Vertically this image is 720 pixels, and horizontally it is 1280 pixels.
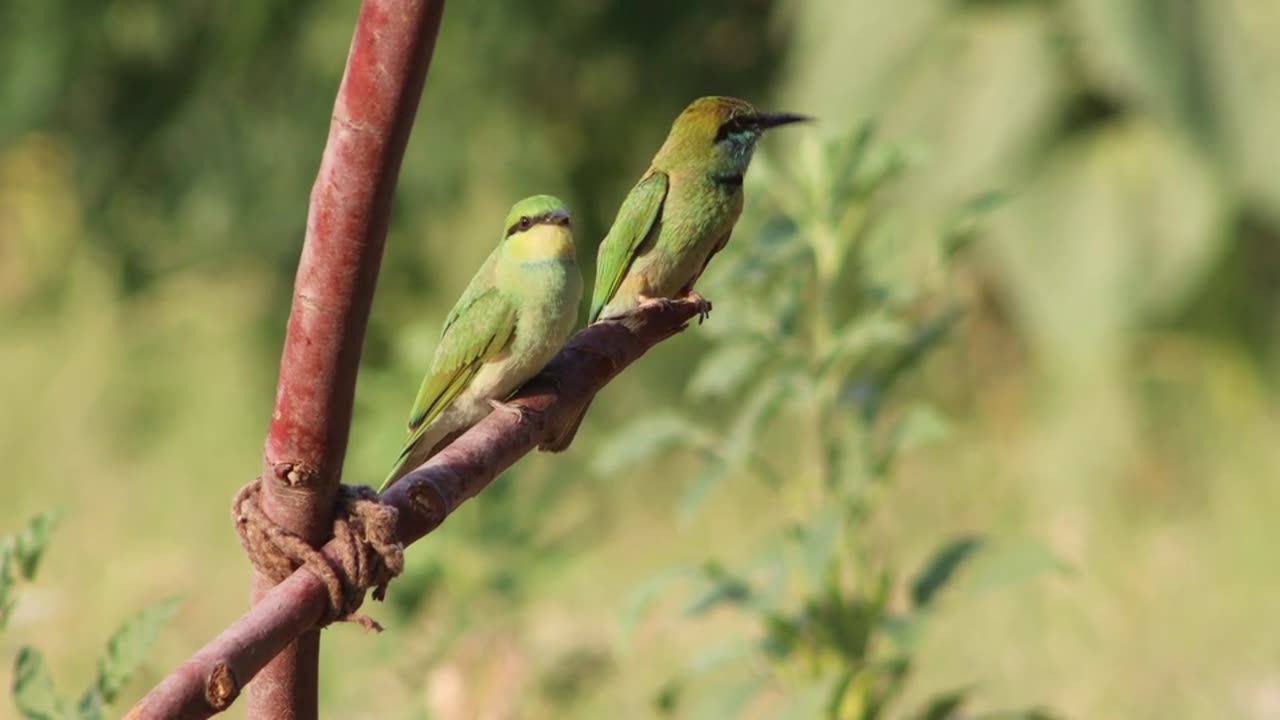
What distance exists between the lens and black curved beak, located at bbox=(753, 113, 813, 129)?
1209mm

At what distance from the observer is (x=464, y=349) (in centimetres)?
175

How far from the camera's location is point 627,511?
6305 mm

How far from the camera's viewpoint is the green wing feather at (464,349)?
67.6 inches

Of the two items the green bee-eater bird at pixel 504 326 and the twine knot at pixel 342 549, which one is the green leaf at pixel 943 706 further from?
the twine knot at pixel 342 549

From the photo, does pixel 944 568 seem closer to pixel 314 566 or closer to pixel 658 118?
pixel 314 566

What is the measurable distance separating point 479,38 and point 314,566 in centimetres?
510

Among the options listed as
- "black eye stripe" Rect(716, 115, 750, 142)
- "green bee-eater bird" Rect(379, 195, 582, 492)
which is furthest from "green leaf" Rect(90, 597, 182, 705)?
"black eye stripe" Rect(716, 115, 750, 142)

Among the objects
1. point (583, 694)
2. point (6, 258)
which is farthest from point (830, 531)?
point (6, 258)

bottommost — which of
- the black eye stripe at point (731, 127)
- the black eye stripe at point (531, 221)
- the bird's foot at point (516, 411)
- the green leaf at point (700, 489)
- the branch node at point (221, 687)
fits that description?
the branch node at point (221, 687)

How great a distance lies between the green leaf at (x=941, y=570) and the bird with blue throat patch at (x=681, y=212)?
1.24 meters

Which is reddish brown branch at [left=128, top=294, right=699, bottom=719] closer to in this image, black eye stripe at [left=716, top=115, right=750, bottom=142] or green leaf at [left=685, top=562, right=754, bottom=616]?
black eye stripe at [left=716, top=115, right=750, bottom=142]

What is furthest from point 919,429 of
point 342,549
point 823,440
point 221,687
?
point 221,687

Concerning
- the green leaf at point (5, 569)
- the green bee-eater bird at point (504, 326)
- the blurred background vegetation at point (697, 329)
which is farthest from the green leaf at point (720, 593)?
the blurred background vegetation at point (697, 329)

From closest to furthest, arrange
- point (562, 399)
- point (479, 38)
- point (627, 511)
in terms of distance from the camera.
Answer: point (562, 399) → point (479, 38) → point (627, 511)
